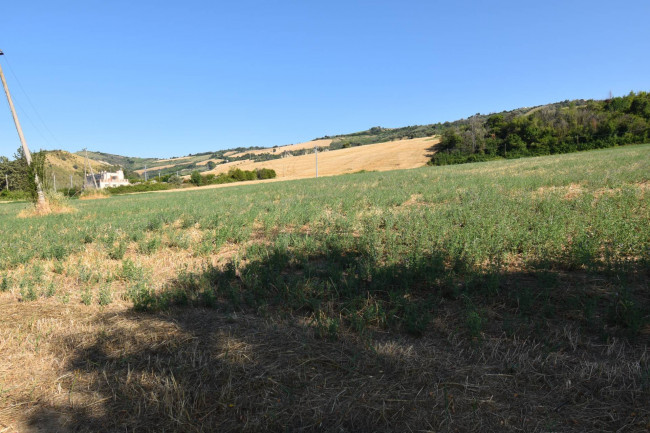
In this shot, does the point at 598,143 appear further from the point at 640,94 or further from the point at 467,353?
the point at 467,353

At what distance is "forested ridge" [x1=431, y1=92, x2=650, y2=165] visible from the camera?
52719 mm

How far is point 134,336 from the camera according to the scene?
363 cm

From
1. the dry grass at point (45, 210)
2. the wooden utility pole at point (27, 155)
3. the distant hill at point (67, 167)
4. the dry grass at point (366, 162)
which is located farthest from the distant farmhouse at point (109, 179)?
the dry grass at point (45, 210)

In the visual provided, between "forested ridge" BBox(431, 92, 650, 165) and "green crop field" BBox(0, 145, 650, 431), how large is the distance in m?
59.2

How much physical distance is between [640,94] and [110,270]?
3416 inches

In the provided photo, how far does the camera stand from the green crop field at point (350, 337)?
8.07 ft

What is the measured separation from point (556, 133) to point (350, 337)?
70422 millimetres

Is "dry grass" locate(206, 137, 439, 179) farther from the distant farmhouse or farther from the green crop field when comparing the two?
the green crop field

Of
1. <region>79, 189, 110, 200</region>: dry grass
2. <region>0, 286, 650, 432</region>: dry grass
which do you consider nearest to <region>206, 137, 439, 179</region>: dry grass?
<region>79, 189, 110, 200</region>: dry grass

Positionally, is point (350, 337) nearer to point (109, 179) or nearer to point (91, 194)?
point (91, 194)

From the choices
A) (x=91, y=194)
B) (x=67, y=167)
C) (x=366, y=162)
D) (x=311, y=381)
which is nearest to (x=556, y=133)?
(x=366, y=162)

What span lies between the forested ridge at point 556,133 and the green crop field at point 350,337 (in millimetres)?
59157


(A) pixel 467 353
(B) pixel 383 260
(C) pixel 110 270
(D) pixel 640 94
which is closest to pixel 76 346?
(C) pixel 110 270

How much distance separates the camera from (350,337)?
3.44 metres
